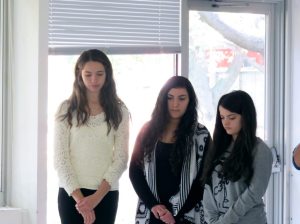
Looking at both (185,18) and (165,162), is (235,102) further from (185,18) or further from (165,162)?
(185,18)

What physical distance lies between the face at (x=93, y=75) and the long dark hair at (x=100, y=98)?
0.02 meters

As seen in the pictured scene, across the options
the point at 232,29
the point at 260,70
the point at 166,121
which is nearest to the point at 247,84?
the point at 260,70

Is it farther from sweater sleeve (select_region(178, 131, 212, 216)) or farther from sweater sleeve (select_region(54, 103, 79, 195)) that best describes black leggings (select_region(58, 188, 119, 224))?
A: sweater sleeve (select_region(178, 131, 212, 216))

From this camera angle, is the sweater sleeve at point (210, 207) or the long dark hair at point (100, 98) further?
the long dark hair at point (100, 98)

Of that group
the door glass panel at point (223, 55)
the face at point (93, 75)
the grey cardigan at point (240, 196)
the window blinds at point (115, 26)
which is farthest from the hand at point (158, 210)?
the door glass panel at point (223, 55)

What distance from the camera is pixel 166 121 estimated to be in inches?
110

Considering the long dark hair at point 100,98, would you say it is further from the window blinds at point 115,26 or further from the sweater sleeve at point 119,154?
the window blinds at point 115,26

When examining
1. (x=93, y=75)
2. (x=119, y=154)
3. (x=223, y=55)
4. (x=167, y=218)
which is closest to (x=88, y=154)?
(x=119, y=154)

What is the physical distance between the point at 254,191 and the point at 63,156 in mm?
975

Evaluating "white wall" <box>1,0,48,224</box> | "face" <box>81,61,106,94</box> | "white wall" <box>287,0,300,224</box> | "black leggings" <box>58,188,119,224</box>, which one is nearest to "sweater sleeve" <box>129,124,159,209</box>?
"black leggings" <box>58,188,119,224</box>

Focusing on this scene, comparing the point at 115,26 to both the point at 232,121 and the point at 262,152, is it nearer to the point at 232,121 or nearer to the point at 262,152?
the point at 232,121

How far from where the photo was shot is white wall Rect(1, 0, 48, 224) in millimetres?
3102

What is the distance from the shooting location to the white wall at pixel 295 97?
3877 millimetres

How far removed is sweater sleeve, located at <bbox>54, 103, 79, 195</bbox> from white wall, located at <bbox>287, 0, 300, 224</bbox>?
1935 millimetres
